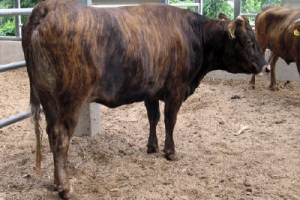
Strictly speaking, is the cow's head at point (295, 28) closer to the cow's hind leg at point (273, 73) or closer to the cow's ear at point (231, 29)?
the cow's hind leg at point (273, 73)

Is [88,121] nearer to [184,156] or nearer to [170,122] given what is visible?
[170,122]

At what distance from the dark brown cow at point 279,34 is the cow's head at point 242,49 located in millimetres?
2512

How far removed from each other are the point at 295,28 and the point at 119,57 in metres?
4.27

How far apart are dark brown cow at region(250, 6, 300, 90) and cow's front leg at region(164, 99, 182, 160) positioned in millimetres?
3243

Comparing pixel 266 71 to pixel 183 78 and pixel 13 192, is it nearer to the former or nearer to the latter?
pixel 183 78

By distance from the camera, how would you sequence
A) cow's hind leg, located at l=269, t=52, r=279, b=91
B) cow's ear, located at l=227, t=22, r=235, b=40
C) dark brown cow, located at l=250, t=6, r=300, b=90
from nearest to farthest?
cow's ear, located at l=227, t=22, r=235, b=40 < dark brown cow, located at l=250, t=6, r=300, b=90 < cow's hind leg, located at l=269, t=52, r=279, b=91

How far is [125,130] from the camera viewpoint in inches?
233

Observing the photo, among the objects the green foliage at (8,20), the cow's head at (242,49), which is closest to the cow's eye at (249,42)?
the cow's head at (242,49)

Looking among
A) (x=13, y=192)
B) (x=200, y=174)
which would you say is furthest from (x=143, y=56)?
(x=13, y=192)

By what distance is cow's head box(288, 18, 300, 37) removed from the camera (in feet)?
22.6

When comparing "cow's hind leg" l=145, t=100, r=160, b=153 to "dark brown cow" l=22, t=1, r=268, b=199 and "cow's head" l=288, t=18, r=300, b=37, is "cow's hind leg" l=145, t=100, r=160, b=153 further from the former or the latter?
"cow's head" l=288, t=18, r=300, b=37

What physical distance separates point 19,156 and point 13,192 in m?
0.94

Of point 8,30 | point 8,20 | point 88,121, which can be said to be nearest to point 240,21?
point 88,121

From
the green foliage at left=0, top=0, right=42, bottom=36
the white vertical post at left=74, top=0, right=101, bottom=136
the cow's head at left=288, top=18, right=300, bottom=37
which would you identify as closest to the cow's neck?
the white vertical post at left=74, top=0, right=101, bottom=136
